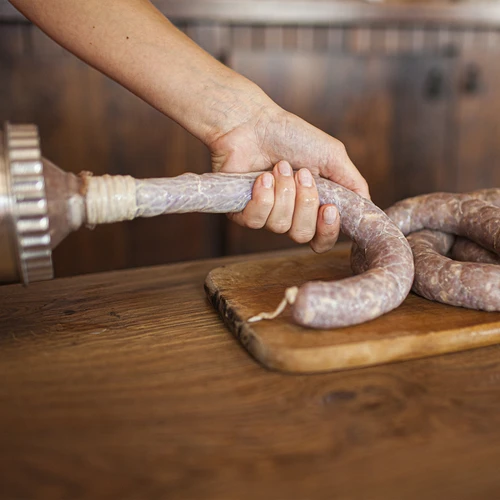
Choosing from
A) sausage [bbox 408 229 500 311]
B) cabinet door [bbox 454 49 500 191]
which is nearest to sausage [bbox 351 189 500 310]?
sausage [bbox 408 229 500 311]

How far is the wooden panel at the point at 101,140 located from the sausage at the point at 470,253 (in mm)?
1600

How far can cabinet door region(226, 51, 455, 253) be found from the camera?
2.97m

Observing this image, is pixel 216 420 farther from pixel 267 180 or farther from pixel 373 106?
pixel 373 106

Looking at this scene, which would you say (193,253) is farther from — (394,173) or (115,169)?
(394,173)

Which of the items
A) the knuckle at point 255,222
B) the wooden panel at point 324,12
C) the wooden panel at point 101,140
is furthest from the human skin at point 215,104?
the wooden panel at point 324,12

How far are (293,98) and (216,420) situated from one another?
2.28 meters

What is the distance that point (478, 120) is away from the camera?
3.44 m

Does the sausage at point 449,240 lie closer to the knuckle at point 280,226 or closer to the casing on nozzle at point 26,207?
the knuckle at point 280,226

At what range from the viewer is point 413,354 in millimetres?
1185

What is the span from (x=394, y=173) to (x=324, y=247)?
1823 millimetres

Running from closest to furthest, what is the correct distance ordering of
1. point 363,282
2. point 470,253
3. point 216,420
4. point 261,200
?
point 216,420 → point 363,282 → point 261,200 → point 470,253

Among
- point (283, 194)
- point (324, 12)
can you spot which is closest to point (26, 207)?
point (283, 194)

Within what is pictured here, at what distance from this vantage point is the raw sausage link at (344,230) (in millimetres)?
1163

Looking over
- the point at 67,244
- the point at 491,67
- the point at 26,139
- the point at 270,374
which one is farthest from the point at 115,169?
the point at 491,67
